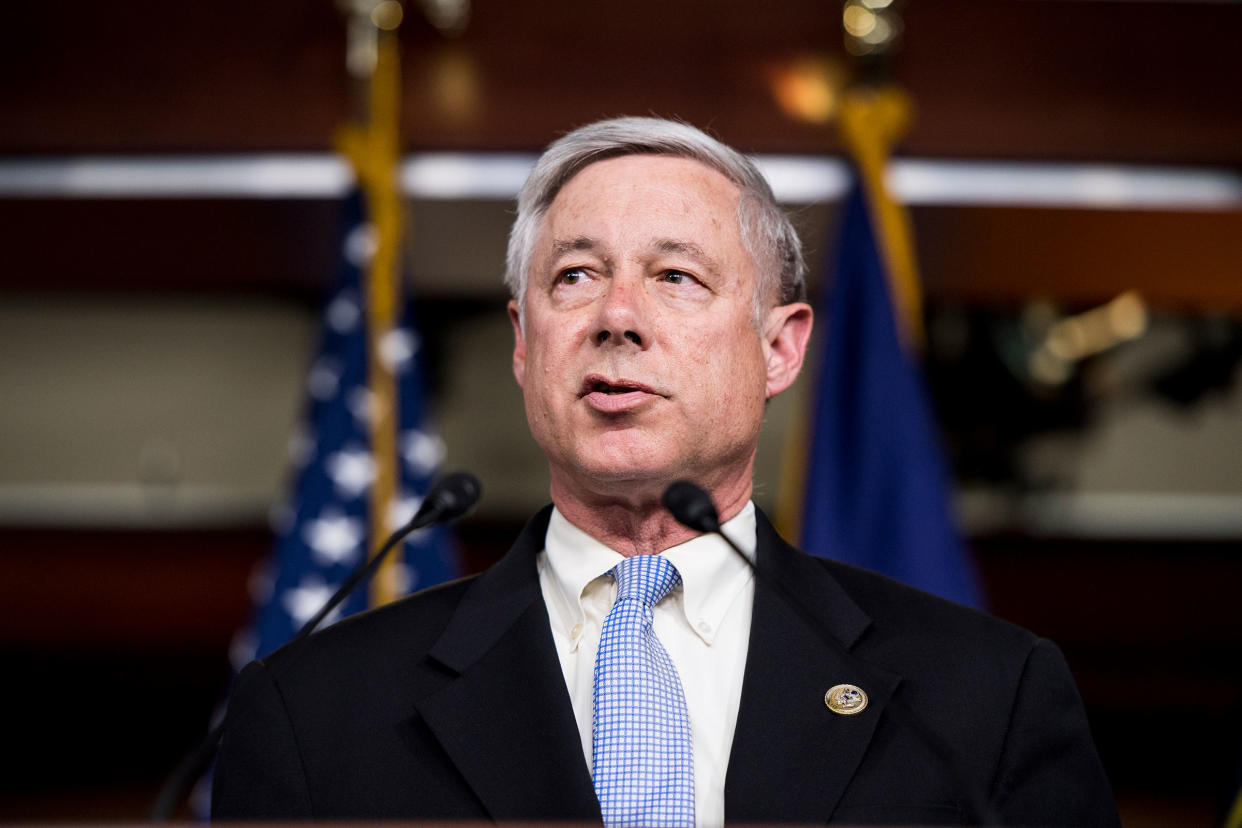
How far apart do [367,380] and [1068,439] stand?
3.28 metres

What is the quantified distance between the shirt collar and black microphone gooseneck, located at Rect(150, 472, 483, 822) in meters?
0.15

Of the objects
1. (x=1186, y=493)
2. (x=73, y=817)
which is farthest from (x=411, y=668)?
(x=1186, y=493)

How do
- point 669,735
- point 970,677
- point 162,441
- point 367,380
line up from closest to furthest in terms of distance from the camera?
point 669,735 < point 970,677 < point 367,380 < point 162,441

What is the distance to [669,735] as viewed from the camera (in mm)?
1275

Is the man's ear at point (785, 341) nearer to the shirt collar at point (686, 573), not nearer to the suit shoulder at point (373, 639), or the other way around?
the shirt collar at point (686, 573)

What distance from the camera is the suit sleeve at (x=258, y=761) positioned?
1.28 m

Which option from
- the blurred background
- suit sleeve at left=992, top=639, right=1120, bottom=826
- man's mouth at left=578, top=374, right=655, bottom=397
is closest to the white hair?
man's mouth at left=578, top=374, right=655, bottom=397

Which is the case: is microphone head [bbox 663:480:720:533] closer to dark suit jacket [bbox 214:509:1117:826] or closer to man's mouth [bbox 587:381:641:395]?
dark suit jacket [bbox 214:509:1117:826]

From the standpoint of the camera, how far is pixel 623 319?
4.77 feet

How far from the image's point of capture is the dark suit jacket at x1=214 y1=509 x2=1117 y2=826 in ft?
4.12

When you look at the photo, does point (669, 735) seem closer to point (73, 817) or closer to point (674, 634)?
point (674, 634)

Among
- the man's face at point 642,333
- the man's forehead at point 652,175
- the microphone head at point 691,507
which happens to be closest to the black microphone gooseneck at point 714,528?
the microphone head at point 691,507

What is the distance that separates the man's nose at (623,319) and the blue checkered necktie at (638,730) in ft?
1.10

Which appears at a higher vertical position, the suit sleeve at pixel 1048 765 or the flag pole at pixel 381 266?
the flag pole at pixel 381 266
